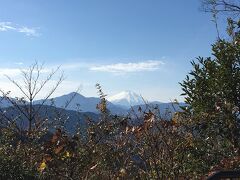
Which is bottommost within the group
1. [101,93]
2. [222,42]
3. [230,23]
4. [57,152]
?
[57,152]

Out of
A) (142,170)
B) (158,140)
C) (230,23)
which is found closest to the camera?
(158,140)

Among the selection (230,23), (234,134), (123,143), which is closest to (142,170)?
(123,143)

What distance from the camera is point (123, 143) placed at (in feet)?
26.2

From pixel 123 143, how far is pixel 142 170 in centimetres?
68

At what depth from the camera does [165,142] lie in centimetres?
671

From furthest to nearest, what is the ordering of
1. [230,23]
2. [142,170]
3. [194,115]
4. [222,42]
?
[230,23], [222,42], [194,115], [142,170]

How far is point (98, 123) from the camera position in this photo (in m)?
11.2

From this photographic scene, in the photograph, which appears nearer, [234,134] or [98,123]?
[234,134]

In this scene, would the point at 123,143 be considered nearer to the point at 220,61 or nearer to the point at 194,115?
the point at 194,115

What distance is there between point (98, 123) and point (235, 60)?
4.05 m

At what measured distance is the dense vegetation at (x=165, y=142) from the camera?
7035mm

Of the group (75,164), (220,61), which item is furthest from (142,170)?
(220,61)

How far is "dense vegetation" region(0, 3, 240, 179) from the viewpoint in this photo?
7.04 metres

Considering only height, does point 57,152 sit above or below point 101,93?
below
